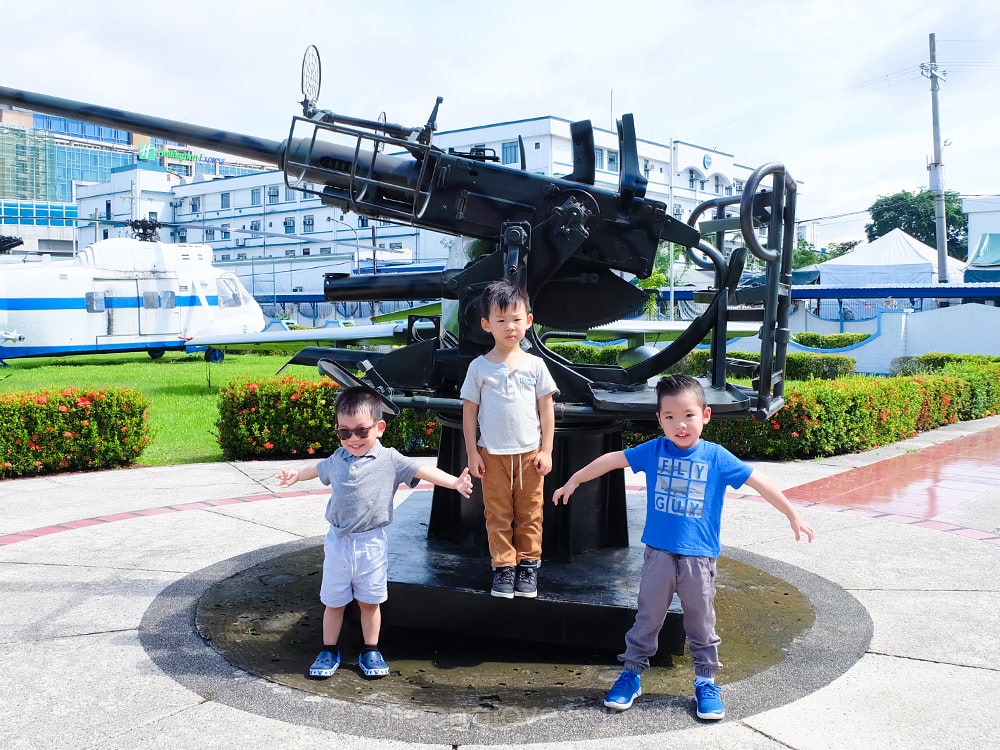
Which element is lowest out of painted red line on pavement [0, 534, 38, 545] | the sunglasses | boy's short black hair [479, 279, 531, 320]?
painted red line on pavement [0, 534, 38, 545]

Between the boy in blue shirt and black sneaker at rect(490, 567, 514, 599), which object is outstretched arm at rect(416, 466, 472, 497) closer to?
black sneaker at rect(490, 567, 514, 599)

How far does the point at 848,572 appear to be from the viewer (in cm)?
493

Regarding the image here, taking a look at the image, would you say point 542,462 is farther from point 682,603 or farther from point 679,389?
point 682,603

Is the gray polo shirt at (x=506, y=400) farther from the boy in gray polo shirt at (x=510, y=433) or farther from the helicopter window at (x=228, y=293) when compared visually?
the helicopter window at (x=228, y=293)

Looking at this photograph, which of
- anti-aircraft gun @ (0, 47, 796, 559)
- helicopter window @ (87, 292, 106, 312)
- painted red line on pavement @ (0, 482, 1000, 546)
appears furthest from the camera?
helicopter window @ (87, 292, 106, 312)

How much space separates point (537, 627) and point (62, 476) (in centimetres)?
637

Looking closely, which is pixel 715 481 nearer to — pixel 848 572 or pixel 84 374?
pixel 848 572

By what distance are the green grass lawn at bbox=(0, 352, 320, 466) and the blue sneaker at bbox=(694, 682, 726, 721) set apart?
7.38 m

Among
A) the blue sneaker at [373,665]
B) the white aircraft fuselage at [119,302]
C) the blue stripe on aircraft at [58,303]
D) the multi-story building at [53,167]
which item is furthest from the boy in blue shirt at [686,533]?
the multi-story building at [53,167]

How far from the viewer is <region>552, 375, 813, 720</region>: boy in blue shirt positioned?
315 centimetres

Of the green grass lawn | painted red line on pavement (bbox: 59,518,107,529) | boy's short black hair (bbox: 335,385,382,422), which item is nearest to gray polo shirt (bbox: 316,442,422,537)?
boy's short black hair (bbox: 335,385,382,422)

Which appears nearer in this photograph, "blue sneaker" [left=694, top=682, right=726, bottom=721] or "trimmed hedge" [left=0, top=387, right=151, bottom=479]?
"blue sneaker" [left=694, top=682, right=726, bottom=721]

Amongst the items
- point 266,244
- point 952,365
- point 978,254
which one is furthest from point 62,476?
point 266,244

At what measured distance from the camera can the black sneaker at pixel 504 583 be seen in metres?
3.58
